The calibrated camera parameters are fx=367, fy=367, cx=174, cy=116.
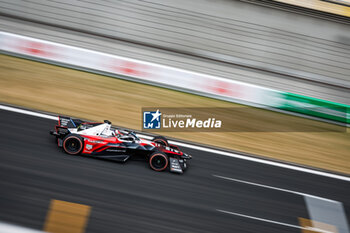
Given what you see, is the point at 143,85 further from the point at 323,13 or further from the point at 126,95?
the point at 323,13

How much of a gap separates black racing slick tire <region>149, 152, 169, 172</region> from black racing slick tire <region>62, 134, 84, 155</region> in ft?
5.42

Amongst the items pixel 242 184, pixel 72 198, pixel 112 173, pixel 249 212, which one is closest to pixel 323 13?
pixel 242 184

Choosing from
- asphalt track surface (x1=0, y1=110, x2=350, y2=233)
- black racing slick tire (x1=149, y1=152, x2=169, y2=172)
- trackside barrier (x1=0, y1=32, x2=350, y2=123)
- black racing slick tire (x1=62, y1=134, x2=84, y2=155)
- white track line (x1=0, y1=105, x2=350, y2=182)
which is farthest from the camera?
trackside barrier (x1=0, y1=32, x2=350, y2=123)

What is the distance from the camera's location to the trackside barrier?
44.3ft

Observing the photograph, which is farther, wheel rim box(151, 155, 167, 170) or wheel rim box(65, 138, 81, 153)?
wheel rim box(151, 155, 167, 170)

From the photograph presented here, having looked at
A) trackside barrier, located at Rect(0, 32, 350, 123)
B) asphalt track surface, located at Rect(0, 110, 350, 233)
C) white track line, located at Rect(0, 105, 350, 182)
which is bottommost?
asphalt track surface, located at Rect(0, 110, 350, 233)

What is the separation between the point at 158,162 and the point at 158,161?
0.03 metres

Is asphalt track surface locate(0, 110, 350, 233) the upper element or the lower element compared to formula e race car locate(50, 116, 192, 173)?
lower

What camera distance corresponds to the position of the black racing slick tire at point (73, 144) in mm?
8383

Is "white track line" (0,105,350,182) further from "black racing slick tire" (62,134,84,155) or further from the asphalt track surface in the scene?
"black racing slick tire" (62,134,84,155)

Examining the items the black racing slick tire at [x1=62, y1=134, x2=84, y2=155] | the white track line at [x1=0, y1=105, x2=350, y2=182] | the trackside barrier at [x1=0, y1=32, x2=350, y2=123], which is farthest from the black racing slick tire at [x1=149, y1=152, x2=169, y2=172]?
the trackside barrier at [x1=0, y1=32, x2=350, y2=123]

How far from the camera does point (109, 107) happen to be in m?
11.8

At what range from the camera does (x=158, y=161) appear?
8609mm

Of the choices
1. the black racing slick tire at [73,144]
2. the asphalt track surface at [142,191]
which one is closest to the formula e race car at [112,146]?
the black racing slick tire at [73,144]
